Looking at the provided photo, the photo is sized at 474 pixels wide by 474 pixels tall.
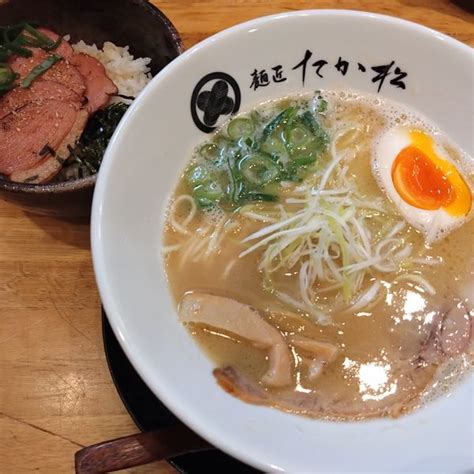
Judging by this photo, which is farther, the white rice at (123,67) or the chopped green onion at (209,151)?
the white rice at (123,67)

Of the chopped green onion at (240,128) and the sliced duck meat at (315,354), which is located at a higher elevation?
the chopped green onion at (240,128)

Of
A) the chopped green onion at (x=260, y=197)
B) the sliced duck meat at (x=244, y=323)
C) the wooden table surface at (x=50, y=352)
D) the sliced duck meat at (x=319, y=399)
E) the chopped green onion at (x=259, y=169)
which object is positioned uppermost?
the chopped green onion at (x=259, y=169)

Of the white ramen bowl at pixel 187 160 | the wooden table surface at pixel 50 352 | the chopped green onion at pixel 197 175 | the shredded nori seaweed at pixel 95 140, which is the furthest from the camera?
the shredded nori seaweed at pixel 95 140

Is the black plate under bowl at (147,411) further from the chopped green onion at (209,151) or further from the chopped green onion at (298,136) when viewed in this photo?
the chopped green onion at (298,136)

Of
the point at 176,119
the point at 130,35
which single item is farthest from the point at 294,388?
the point at 130,35

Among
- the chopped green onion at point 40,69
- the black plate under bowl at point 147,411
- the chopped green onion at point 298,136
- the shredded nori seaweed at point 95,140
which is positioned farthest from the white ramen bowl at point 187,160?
the chopped green onion at point 40,69

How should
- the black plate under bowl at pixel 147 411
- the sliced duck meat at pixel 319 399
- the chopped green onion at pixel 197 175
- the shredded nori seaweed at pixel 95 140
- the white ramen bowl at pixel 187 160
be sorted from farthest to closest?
1. the shredded nori seaweed at pixel 95 140
2. the chopped green onion at pixel 197 175
3. the black plate under bowl at pixel 147 411
4. the sliced duck meat at pixel 319 399
5. the white ramen bowl at pixel 187 160

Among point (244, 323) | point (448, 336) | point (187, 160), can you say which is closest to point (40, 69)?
point (187, 160)

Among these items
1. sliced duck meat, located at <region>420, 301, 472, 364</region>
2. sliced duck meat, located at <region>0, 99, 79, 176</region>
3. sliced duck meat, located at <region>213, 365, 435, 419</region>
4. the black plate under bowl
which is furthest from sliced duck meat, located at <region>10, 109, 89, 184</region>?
sliced duck meat, located at <region>420, 301, 472, 364</region>
